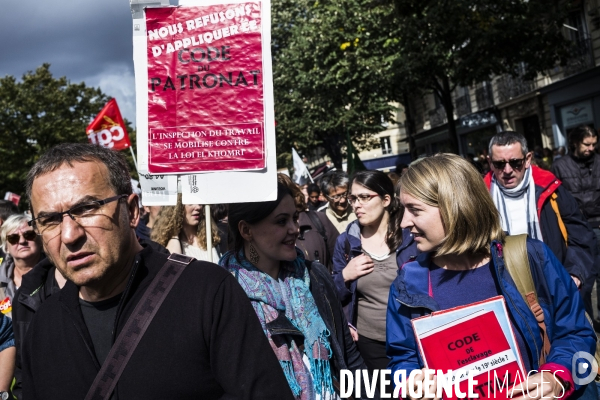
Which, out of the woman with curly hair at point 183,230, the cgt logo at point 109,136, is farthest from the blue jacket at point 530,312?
the cgt logo at point 109,136

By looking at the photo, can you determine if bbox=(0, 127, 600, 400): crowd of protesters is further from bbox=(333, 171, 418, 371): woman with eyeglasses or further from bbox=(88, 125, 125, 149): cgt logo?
bbox=(88, 125, 125, 149): cgt logo

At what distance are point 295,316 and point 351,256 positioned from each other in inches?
72.6

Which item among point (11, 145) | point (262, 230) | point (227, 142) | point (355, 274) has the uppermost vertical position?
point (11, 145)

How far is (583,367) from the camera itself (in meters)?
2.54

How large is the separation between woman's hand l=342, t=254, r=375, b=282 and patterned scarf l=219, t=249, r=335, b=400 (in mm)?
1104

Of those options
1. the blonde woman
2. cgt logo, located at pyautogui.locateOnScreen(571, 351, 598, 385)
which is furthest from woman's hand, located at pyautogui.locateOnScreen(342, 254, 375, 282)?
cgt logo, located at pyautogui.locateOnScreen(571, 351, 598, 385)

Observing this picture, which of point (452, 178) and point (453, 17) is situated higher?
point (453, 17)

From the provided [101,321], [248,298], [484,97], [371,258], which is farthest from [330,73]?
[101,321]

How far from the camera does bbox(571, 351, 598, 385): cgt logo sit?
251 centimetres

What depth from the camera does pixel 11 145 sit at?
40875mm

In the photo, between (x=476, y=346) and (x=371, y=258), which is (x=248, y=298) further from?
(x=371, y=258)

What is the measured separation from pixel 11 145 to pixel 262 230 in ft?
137

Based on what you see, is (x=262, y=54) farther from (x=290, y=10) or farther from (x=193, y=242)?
(x=290, y=10)

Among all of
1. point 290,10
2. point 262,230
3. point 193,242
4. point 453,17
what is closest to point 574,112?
point 453,17
